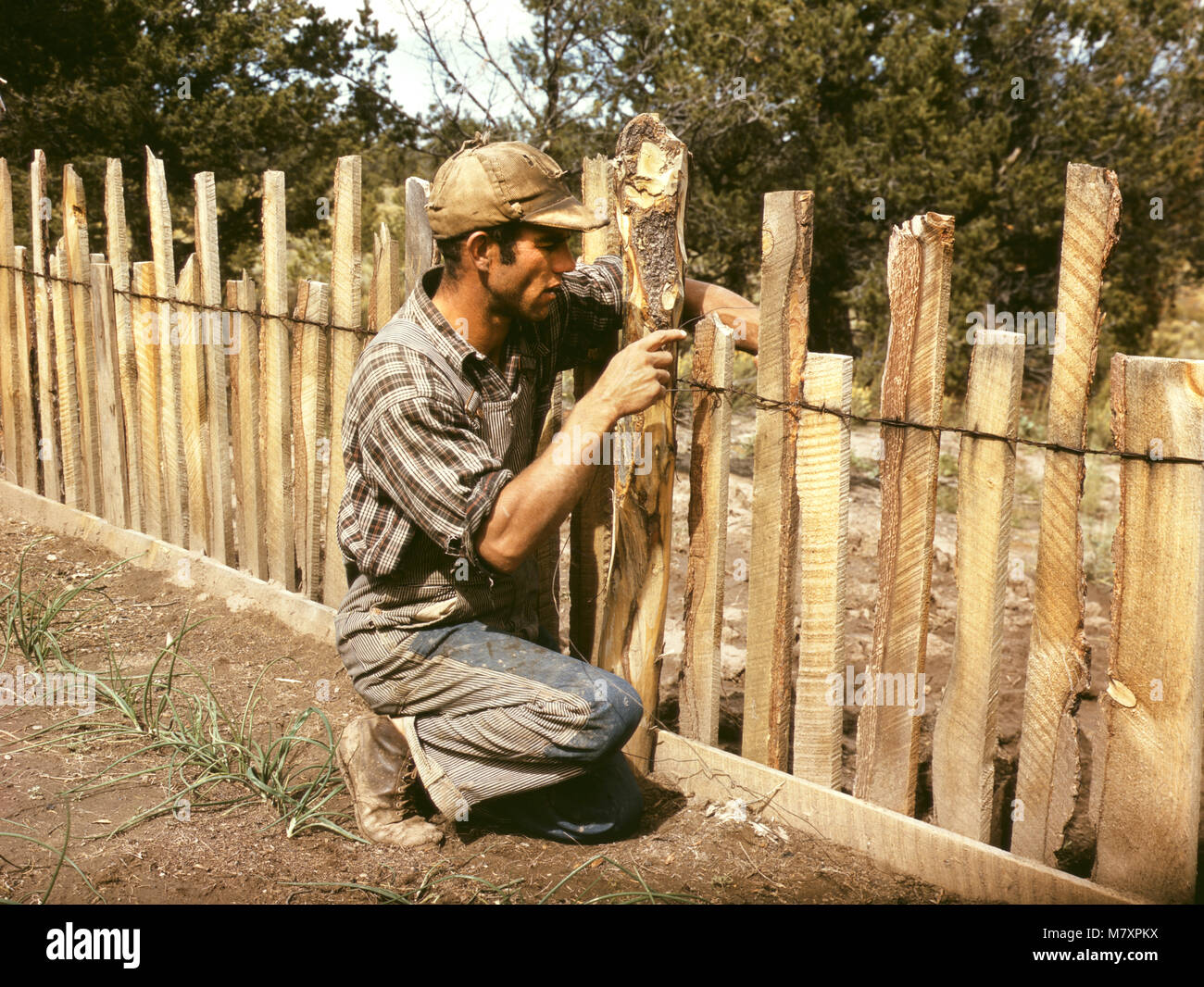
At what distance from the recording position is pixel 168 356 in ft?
15.5

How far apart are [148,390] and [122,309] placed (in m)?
0.39

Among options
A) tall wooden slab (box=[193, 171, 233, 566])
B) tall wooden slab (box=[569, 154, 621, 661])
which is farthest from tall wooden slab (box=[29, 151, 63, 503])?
tall wooden slab (box=[569, 154, 621, 661])

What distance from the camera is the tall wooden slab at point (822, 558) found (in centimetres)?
276

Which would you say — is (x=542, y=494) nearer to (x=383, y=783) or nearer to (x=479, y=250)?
(x=479, y=250)

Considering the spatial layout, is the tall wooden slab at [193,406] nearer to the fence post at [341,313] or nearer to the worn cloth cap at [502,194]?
the fence post at [341,313]

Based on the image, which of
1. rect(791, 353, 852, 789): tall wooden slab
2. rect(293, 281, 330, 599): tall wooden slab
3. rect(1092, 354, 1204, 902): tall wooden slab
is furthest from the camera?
rect(293, 281, 330, 599): tall wooden slab

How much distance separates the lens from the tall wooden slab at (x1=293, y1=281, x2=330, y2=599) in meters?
4.07

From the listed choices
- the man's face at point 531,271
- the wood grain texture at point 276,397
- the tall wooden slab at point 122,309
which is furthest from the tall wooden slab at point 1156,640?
the tall wooden slab at point 122,309

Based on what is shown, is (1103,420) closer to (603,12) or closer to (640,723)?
(603,12)

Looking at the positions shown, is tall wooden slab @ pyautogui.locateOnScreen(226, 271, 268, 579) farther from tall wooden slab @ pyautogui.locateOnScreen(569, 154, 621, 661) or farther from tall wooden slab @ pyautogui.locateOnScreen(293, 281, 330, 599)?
tall wooden slab @ pyautogui.locateOnScreen(569, 154, 621, 661)

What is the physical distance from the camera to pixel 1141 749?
7.87 feet

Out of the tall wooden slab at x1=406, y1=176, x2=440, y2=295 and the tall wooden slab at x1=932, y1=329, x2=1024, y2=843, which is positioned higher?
the tall wooden slab at x1=406, y1=176, x2=440, y2=295

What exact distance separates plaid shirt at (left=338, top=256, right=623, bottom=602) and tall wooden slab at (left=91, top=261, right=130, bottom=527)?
8.74 feet

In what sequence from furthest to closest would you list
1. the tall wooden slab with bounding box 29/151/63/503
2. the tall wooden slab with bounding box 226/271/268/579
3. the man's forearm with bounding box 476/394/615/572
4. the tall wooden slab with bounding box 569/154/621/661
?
the tall wooden slab with bounding box 29/151/63/503 < the tall wooden slab with bounding box 226/271/268/579 < the tall wooden slab with bounding box 569/154/621/661 < the man's forearm with bounding box 476/394/615/572
